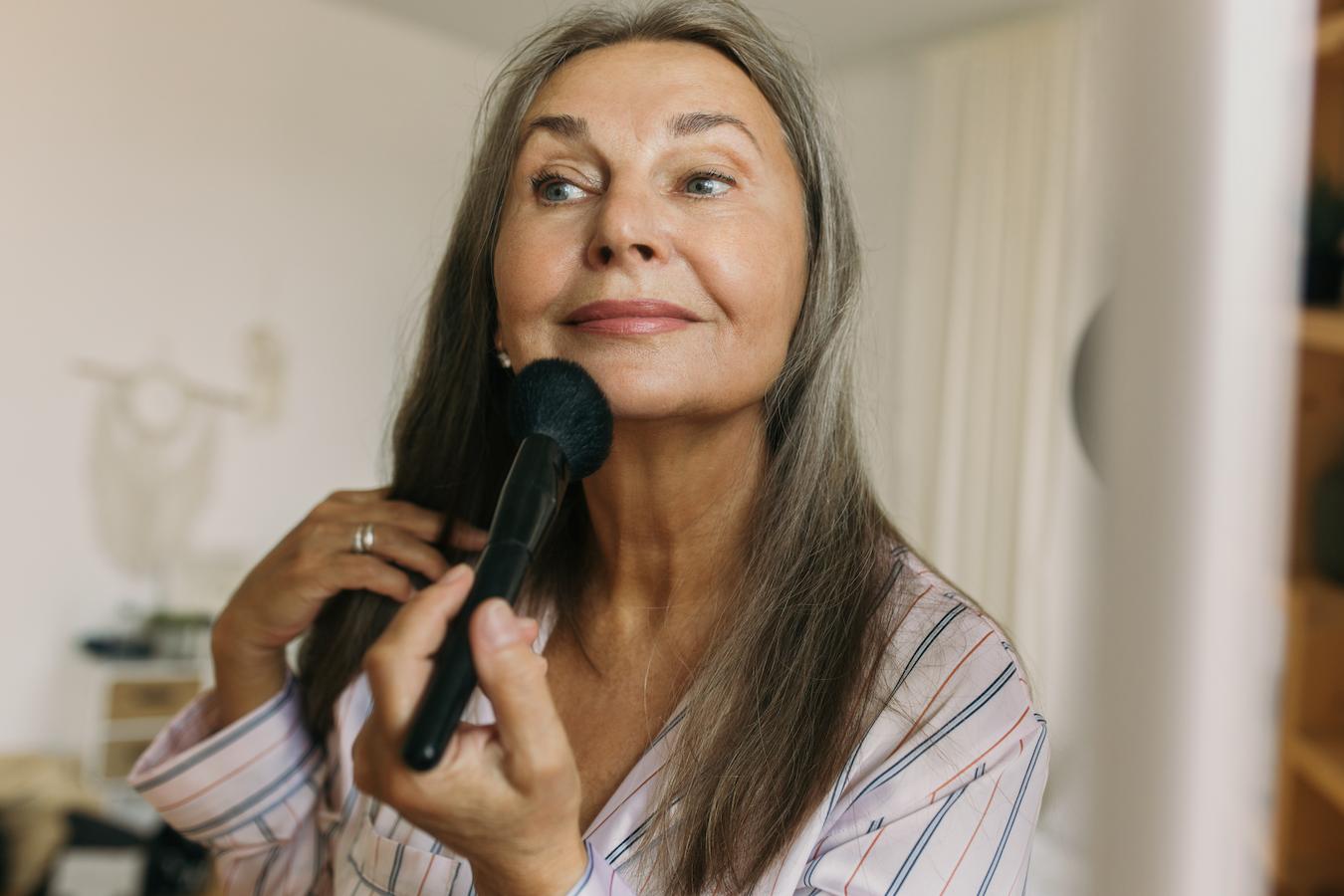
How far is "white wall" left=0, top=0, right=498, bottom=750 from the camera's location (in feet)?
10.7

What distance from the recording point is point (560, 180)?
0.94m

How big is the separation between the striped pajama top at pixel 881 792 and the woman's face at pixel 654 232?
9.4 inches

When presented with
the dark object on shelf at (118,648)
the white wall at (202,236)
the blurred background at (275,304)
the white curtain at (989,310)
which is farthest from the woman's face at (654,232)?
the dark object on shelf at (118,648)

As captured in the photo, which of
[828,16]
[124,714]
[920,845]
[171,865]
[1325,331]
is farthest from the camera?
[828,16]

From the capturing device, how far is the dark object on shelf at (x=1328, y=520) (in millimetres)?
131

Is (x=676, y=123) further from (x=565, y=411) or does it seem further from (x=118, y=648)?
(x=118, y=648)

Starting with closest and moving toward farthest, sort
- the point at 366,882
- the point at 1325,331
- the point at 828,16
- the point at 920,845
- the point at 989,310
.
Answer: the point at 1325,331, the point at 920,845, the point at 366,882, the point at 989,310, the point at 828,16

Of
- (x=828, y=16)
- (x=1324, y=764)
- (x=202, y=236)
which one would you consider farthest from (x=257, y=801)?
(x=828, y=16)

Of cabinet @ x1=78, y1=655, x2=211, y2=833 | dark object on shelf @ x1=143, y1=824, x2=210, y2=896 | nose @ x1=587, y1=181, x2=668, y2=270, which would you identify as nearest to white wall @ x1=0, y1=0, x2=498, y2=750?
cabinet @ x1=78, y1=655, x2=211, y2=833

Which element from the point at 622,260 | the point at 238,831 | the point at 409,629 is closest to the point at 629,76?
the point at 622,260

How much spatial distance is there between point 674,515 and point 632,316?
8.1 inches

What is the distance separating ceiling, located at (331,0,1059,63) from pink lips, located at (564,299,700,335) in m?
2.93

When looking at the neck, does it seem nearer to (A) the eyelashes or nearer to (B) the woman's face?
(B) the woman's face

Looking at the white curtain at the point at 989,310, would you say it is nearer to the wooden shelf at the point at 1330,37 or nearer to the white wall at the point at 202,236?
the white wall at the point at 202,236
